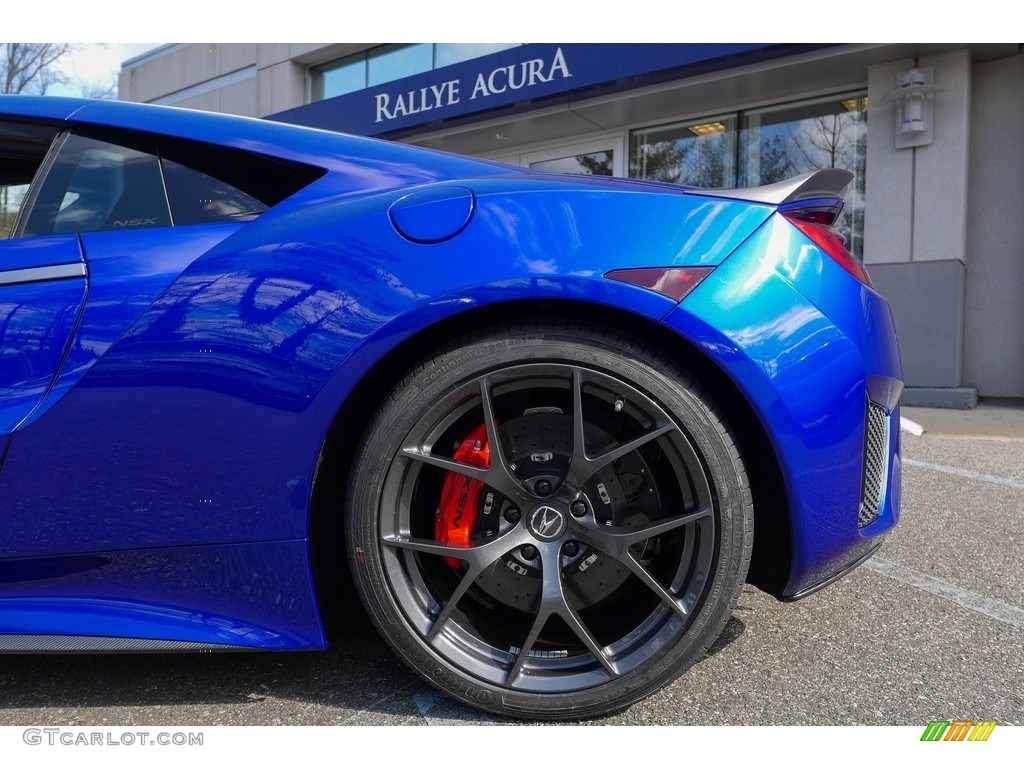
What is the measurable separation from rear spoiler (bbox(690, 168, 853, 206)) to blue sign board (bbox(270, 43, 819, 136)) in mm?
5960

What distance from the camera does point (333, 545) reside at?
1.56m

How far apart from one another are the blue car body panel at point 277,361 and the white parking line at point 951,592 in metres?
0.85

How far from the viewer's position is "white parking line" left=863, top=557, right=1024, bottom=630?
6.39 ft

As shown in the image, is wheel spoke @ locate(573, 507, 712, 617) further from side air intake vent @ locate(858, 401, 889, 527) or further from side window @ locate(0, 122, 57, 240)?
side window @ locate(0, 122, 57, 240)

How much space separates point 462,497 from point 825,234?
37.6 inches

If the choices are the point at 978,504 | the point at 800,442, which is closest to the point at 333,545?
the point at 800,442

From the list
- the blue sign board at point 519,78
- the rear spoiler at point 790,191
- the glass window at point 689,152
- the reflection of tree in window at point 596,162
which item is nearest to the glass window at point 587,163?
the reflection of tree in window at point 596,162

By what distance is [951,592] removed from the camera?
211 centimetres

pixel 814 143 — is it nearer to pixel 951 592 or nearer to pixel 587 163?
pixel 587 163

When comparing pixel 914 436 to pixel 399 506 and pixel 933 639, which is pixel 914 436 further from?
pixel 399 506

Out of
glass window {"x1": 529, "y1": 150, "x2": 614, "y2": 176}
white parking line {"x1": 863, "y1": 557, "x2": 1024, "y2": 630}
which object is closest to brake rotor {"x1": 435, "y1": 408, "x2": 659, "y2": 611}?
white parking line {"x1": 863, "y1": 557, "x2": 1024, "y2": 630}

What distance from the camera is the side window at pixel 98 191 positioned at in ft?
5.16

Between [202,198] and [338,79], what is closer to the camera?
[202,198]

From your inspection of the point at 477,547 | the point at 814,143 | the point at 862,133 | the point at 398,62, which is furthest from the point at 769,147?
the point at 477,547
